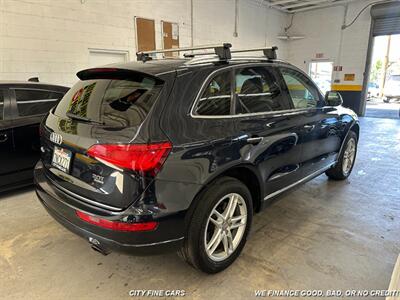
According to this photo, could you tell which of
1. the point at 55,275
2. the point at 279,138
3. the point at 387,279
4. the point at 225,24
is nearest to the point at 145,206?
the point at 55,275

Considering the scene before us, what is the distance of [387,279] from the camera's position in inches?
79.1

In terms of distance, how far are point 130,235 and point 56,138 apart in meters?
0.81

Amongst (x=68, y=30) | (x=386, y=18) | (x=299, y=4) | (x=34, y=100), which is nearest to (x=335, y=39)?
(x=386, y=18)

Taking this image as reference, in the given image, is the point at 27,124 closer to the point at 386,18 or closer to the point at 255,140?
the point at 255,140

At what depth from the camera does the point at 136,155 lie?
5.00ft

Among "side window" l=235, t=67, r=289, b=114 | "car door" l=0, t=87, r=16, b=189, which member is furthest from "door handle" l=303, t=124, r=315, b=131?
"car door" l=0, t=87, r=16, b=189

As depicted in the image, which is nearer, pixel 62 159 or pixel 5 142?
pixel 62 159

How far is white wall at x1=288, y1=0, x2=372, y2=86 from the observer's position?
1059cm

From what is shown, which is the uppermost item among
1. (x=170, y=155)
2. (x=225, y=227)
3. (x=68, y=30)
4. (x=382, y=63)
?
(x=382, y=63)

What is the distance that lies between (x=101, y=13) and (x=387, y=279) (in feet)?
21.4

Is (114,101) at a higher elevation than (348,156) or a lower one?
higher

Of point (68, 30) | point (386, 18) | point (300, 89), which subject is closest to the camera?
point (300, 89)

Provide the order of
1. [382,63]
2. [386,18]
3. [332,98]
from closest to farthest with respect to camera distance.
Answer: [332,98]
[386,18]
[382,63]

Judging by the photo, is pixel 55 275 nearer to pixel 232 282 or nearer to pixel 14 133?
pixel 232 282
